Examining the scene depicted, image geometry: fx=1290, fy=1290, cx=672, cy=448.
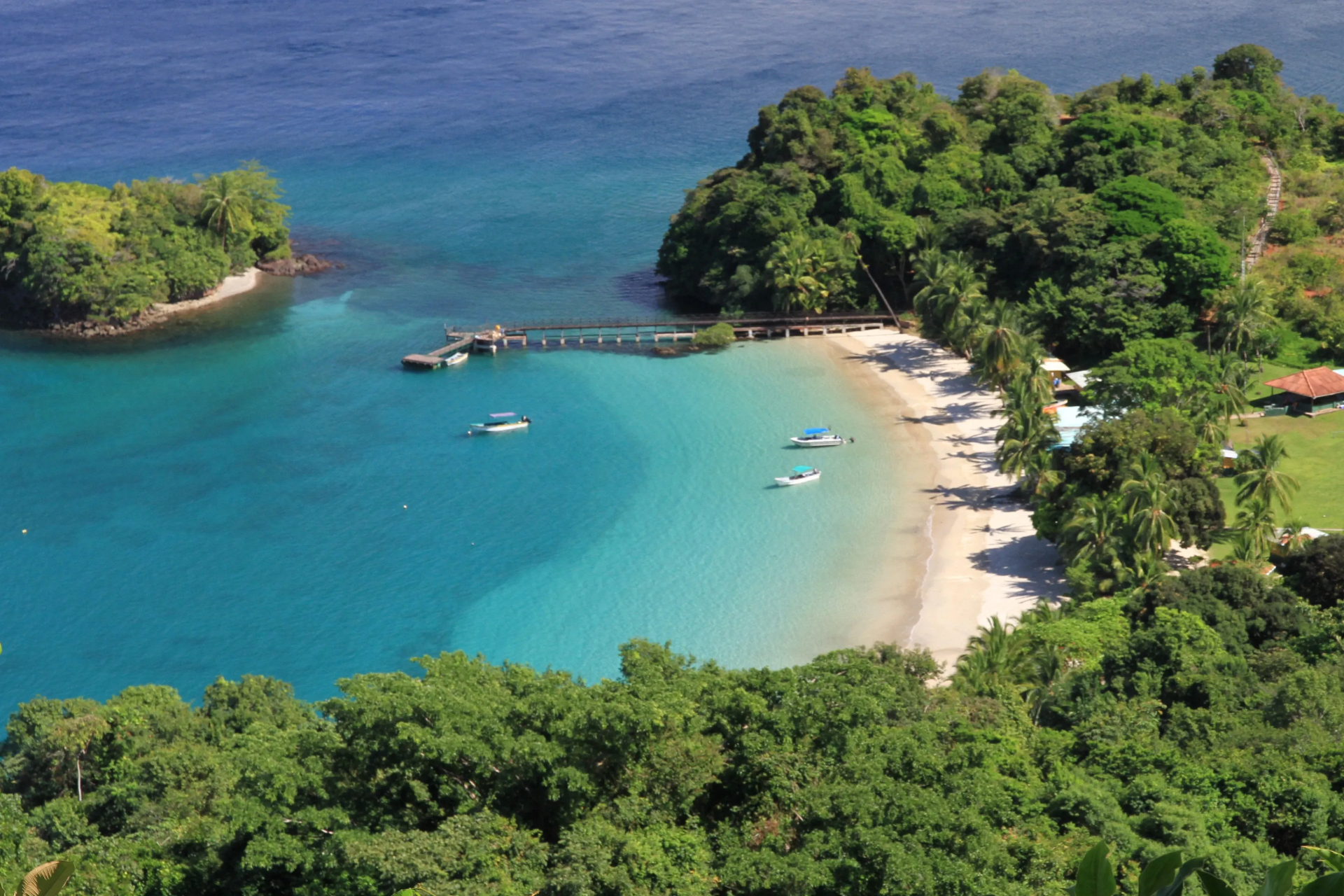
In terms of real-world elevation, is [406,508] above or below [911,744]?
below

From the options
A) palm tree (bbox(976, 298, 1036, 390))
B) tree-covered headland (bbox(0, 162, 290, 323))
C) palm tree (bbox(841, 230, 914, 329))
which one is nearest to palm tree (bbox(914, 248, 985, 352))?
palm tree (bbox(976, 298, 1036, 390))

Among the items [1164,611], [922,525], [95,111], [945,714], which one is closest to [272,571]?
[922,525]

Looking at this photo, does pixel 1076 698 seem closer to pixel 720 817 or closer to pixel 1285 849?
pixel 1285 849

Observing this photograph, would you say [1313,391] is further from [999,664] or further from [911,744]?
[911,744]

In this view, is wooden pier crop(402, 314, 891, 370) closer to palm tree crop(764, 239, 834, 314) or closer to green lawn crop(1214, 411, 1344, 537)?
palm tree crop(764, 239, 834, 314)

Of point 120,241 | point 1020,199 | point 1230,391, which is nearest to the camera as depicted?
point 1230,391

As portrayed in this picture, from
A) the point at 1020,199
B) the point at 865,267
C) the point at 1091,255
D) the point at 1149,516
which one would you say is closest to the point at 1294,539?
the point at 1149,516
